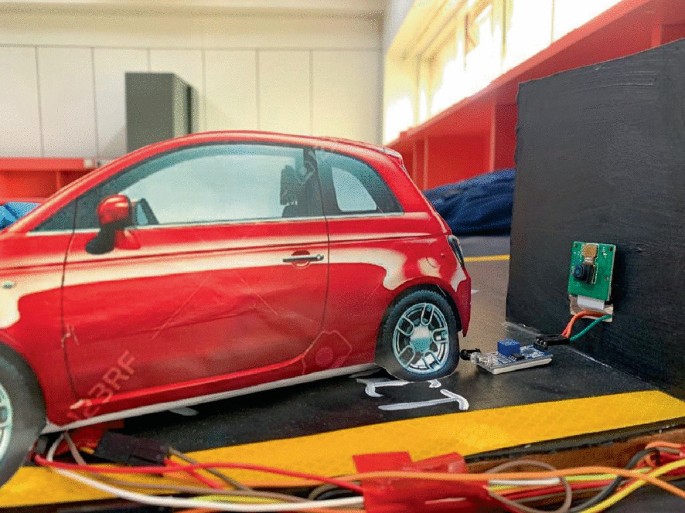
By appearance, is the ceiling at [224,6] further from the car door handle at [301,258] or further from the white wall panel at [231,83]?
the car door handle at [301,258]

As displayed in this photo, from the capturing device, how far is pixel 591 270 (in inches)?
24.0

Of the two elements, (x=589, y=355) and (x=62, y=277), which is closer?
(x=62, y=277)

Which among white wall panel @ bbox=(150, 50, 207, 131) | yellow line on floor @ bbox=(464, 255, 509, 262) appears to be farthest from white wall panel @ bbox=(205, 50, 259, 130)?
yellow line on floor @ bbox=(464, 255, 509, 262)

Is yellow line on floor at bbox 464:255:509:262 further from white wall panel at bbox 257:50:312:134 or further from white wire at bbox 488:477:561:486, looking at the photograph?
white wall panel at bbox 257:50:312:134

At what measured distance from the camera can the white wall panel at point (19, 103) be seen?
13.5 feet

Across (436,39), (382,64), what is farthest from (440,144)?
(382,64)

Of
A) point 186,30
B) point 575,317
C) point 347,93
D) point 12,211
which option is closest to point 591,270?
point 575,317

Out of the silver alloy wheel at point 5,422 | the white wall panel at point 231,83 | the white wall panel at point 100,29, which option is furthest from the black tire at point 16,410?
the white wall panel at point 100,29

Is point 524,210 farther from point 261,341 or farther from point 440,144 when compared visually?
point 440,144

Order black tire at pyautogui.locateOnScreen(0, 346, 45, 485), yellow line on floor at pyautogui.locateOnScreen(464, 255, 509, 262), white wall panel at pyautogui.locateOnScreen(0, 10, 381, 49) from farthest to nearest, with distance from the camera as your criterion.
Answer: white wall panel at pyautogui.locateOnScreen(0, 10, 381, 49) < yellow line on floor at pyautogui.locateOnScreen(464, 255, 509, 262) < black tire at pyautogui.locateOnScreen(0, 346, 45, 485)

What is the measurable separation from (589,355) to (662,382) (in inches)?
4.1

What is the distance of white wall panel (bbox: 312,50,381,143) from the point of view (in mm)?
4137

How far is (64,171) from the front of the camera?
3471 millimetres

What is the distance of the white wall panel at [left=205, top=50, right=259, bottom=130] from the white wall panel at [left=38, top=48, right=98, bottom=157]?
999 mm
